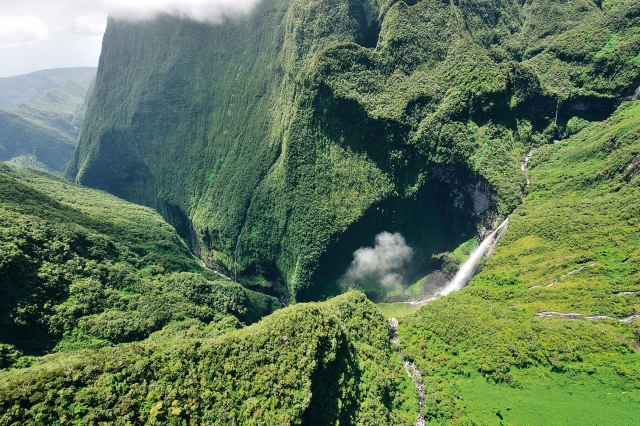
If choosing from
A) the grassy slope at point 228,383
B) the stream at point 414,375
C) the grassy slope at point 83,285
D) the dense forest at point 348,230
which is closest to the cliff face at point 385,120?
the dense forest at point 348,230

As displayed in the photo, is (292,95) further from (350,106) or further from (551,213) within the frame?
(551,213)

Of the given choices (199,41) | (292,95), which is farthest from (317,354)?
(199,41)

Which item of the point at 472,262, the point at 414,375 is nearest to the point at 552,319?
the point at 414,375

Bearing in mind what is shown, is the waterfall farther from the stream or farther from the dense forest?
the stream

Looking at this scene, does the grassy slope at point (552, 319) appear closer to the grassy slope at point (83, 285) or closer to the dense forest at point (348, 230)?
the dense forest at point (348, 230)

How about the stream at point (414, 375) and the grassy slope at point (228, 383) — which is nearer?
the grassy slope at point (228, 383)
